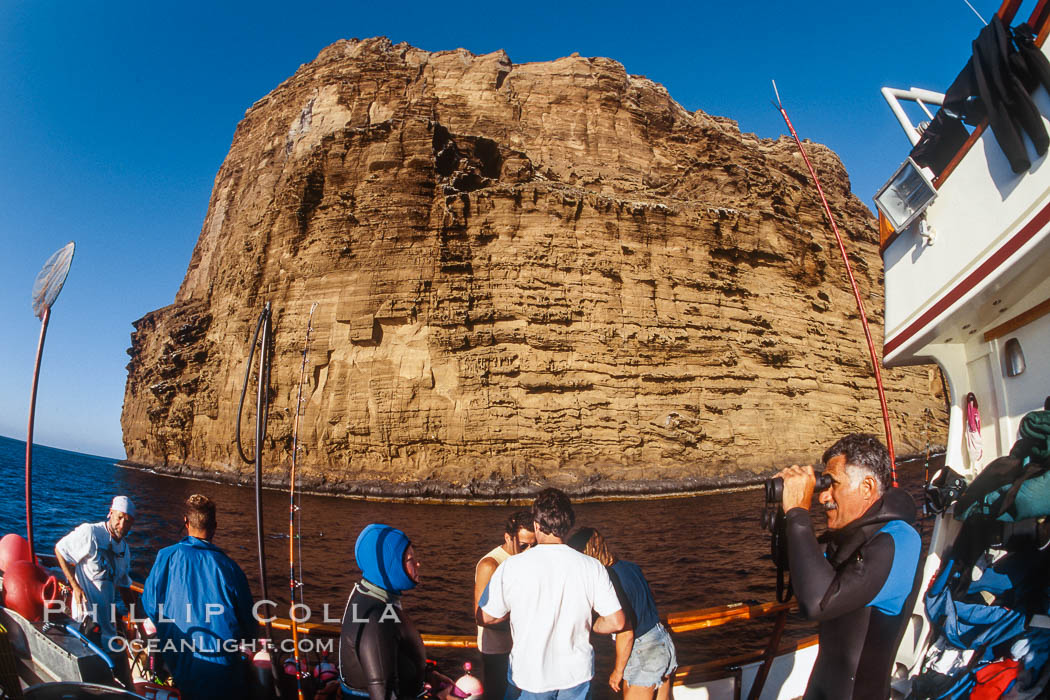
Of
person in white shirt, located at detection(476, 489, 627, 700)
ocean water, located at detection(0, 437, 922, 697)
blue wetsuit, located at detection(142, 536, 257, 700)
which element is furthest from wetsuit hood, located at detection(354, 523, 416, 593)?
ocean water, located at detection(0, 437, 922, 697)

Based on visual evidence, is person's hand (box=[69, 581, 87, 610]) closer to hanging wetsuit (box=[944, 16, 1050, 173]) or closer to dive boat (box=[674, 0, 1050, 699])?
dive boat (box=[674, 0, 1050, 699])

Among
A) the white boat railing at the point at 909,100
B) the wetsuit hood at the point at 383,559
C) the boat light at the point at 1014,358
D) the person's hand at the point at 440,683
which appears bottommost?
the person's hand at the point at 440,683

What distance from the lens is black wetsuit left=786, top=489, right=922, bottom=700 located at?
1680 mm

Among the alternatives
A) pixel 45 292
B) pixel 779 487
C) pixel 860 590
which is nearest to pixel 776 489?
pixel 779 487

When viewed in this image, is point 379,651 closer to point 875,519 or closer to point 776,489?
point 776,489

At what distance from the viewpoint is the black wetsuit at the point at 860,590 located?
168cm

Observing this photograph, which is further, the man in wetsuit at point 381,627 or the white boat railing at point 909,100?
the white boat railing at point 909,100

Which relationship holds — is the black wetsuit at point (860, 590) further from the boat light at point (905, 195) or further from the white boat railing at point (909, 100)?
the white boat railing at point (909, 100)

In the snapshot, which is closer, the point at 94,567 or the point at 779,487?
the point at 779,487

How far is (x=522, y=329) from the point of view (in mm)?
22938

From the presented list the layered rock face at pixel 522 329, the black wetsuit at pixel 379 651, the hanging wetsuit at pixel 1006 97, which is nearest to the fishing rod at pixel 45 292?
the black wetsuit at pixel 379 651

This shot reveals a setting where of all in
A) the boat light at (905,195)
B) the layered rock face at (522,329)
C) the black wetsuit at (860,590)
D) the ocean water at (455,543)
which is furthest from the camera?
the layered rock face at (522,329)

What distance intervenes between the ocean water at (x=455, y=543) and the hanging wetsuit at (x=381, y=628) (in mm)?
3378

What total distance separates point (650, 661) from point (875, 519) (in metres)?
1.43
